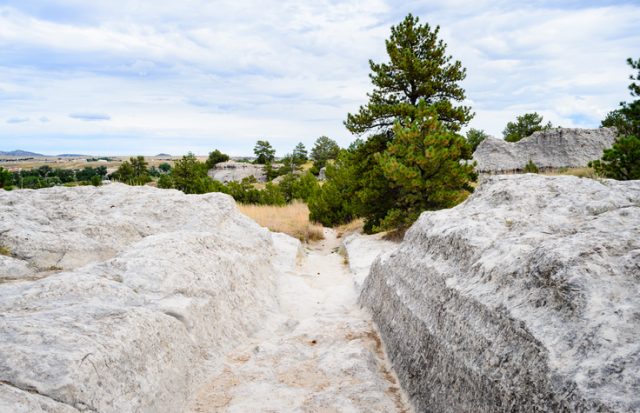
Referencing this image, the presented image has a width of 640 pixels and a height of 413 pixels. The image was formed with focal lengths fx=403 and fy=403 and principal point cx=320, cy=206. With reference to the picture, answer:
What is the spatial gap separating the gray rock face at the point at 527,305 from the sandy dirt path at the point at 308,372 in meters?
0.32

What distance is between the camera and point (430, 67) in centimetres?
1446

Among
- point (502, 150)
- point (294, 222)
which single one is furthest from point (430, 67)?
point (502, 150)

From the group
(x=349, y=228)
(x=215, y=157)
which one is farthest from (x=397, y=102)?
(x=215, y=157)

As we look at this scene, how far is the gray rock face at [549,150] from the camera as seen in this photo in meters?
29.4

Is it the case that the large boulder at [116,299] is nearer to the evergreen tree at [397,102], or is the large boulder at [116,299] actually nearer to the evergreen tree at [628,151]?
the evergreen tree at [397,102]

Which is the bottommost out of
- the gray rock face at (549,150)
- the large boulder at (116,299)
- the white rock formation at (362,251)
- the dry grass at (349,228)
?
the dry grass at (349,228)

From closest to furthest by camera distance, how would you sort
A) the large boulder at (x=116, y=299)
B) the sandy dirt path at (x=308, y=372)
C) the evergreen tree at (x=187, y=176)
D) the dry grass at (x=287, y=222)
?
the large boulder at (x=116, y=299) → the sandy dirt path at (x=308, y=372) → the dry grass at (x=287, y=222) → the evergreen tree at (x=187, y=176)

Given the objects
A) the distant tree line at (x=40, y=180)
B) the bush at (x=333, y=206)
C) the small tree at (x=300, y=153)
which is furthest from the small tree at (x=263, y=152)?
the bush at (x=333, y=206)

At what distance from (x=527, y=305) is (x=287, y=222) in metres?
14.3

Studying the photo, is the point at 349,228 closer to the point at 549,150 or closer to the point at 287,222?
the point at 287,222

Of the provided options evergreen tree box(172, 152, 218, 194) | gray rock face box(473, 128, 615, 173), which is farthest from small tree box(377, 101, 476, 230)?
gray rock face box(473, 128, 615, 173)

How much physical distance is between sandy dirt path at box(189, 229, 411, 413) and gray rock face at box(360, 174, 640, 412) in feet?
1.06

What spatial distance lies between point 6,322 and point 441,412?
345cm

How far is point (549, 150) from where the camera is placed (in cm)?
3055
